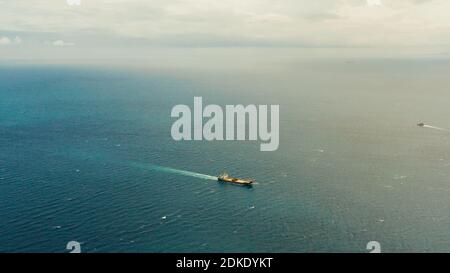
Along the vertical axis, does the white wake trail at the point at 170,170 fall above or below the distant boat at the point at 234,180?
above

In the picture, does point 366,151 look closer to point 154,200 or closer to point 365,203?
point 365,203

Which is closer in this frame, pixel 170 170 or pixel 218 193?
pixel 218 193

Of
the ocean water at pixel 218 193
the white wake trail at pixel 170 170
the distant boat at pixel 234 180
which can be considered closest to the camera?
the ocean water at pixel 218 193

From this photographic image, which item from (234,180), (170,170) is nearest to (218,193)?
(234,180)

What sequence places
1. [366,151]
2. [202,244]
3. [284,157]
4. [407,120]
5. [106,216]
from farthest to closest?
[407,120] < [366,151] < [284,157] < [106,216] < [202,244]

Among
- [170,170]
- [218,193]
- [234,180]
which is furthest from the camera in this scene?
[170,170]

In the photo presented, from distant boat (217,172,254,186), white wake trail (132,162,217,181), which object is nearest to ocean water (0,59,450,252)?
white wake trail (132,162,217,181)

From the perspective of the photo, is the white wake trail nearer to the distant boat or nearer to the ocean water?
the ocean water

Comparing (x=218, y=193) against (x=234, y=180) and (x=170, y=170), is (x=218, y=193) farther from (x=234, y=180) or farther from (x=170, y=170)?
(x=170, y=170)

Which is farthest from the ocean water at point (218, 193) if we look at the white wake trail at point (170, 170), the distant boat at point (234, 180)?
the distant boat at point (234, 180)

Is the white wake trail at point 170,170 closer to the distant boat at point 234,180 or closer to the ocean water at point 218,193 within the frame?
the ocean water at point 218,193
